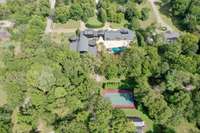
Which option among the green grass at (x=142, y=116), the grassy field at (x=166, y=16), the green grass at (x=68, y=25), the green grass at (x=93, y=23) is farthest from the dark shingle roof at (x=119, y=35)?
the green grass at (x=142, y=116)

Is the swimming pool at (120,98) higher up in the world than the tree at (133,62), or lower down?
lower down

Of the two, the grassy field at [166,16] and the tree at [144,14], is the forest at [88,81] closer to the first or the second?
the grassy field at [166,16]

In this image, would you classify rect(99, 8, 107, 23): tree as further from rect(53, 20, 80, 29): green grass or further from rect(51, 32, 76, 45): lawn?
rect(51, 32, 76, 45): lawn

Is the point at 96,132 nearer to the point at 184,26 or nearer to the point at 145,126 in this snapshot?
the point at 145,126

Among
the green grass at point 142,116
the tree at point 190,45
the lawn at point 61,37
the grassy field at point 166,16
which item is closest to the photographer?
the green grass at point 142,116

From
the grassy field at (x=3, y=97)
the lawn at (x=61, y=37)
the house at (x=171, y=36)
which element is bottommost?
the grassy field at (x=3, y=97)

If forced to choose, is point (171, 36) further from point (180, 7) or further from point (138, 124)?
point (138, 124)
